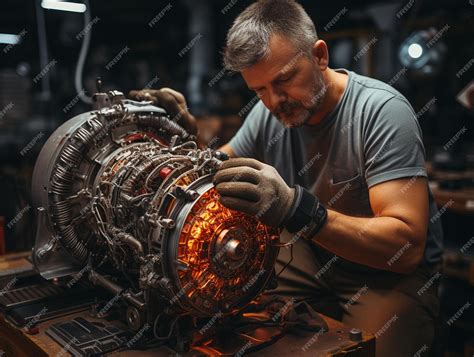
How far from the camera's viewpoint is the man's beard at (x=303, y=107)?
1.89 m

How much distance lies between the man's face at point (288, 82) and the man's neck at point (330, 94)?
64 mm

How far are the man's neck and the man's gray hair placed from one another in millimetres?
209

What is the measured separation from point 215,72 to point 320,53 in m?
5.62

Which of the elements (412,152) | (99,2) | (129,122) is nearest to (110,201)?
(129,122)

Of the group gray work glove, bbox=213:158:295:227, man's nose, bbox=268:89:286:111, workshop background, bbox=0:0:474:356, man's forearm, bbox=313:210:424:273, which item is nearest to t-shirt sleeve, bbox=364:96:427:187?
man's forearm, bbox=313:210:424:273

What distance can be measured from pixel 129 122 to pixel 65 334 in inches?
29.9

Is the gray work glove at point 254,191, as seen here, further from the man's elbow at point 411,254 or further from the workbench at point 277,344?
the man's elbow at point 411,254

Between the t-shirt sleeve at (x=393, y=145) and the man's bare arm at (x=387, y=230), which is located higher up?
the t-shirt sleeve at (x=393, y=145)

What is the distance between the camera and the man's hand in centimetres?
216

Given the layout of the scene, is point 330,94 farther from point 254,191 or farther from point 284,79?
point 254,191

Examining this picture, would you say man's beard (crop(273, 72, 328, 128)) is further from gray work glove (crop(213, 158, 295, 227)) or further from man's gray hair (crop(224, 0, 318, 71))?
gray work glove (crop(213, 158, 295, 227))

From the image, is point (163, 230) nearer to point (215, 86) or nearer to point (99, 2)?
point (215, 86)

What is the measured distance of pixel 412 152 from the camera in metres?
1.77

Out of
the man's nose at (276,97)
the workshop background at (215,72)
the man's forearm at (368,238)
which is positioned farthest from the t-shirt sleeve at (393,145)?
the workshop background at (215,72)
